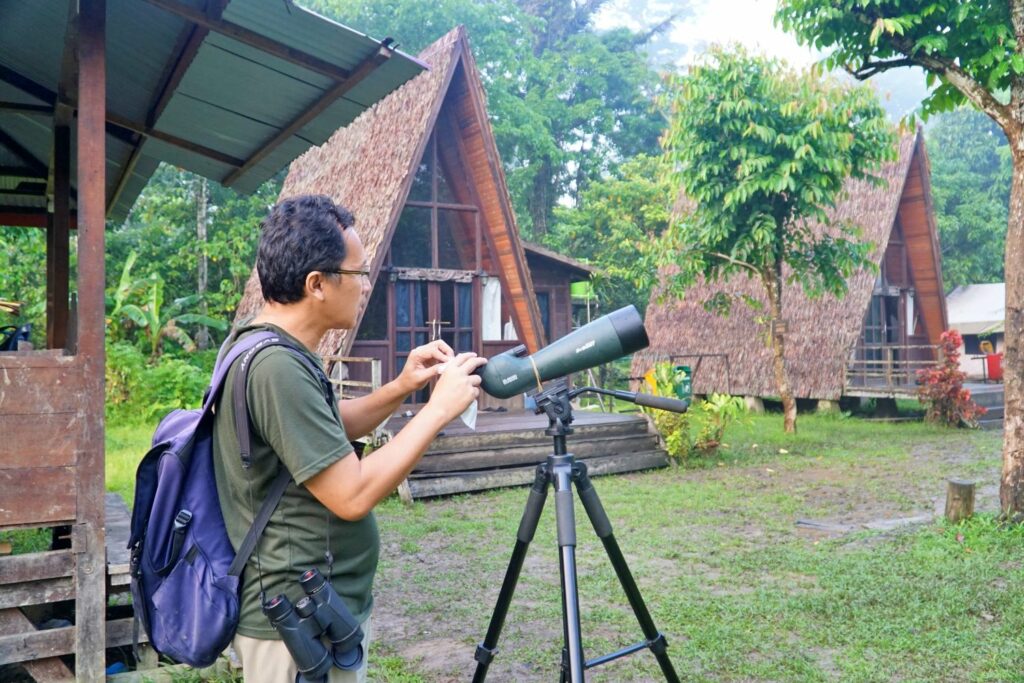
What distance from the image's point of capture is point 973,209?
25.4m

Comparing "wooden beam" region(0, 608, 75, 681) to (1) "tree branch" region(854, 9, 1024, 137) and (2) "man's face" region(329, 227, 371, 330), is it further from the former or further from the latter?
(1) "tree branch" region(854, 9, 1024, 137)

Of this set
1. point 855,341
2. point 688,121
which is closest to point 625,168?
point 855,341

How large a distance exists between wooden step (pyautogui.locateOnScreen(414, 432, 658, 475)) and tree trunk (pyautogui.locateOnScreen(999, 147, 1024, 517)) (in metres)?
3.77

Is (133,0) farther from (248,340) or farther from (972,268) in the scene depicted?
(972,268)

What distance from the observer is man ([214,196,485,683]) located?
1660mm

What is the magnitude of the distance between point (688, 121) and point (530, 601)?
8.19 metres

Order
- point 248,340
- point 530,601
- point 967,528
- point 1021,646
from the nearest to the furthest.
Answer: point 248,340, point 1021,646, point 530,601, point 967,528

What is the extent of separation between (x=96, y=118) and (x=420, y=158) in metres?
7.85

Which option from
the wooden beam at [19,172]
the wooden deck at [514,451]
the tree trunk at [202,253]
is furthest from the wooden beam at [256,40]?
the tree trunk at [202,253]

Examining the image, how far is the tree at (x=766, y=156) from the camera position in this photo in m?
10.9

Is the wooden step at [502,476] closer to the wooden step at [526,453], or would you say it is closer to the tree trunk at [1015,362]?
the wooden step at [526,453]

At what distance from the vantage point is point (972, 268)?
85.0 ft

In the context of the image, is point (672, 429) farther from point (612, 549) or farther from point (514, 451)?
point (612, 549)

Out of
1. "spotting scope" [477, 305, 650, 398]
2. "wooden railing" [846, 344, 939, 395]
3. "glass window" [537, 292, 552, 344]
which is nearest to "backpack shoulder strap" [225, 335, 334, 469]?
Answer: "spotting scope" [477, 305, 650, 398]
